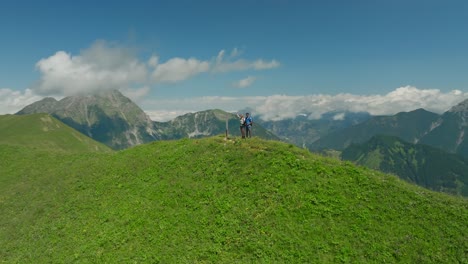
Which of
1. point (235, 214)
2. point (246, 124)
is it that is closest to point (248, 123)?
point (246, 124)

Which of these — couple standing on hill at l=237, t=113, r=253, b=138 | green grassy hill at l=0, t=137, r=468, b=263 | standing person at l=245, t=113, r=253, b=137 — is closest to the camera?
green grassy hill at l=0, t=137, r=468, b=263

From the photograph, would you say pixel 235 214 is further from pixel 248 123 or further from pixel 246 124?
pixel 248 123

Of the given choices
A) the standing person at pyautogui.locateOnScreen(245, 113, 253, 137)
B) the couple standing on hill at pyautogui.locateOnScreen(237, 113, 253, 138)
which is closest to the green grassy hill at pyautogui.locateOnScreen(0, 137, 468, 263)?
the couple standing on hill at pyautogui.locateOnScreen(237, 113, 253, 138)

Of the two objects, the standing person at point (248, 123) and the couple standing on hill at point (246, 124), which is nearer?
the couple standing on hill at point (246, 124)

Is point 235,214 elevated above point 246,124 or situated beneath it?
situated beneath

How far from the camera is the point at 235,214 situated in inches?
1032

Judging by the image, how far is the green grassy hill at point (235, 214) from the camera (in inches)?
864

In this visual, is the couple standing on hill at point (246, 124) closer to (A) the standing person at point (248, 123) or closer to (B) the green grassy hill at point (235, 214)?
(A) the standing person at point (248, 123)

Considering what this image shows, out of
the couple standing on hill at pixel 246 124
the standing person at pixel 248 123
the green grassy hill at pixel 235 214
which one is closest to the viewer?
the green grassy hill at pixel 235 214

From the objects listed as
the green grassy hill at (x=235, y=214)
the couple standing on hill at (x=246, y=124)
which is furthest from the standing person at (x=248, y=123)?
the green grassy hill at (x=235, y=214)

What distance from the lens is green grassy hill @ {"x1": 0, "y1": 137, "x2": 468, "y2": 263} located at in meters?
21.9

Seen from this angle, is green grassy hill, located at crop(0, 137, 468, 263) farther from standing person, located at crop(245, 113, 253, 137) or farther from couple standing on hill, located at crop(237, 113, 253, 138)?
standing person, located at crop(245, 113, 253, 137)

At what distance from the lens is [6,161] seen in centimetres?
5466

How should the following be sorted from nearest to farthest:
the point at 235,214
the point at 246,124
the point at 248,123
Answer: the point at 235,214, the point at 246,124, the point at 248,123
